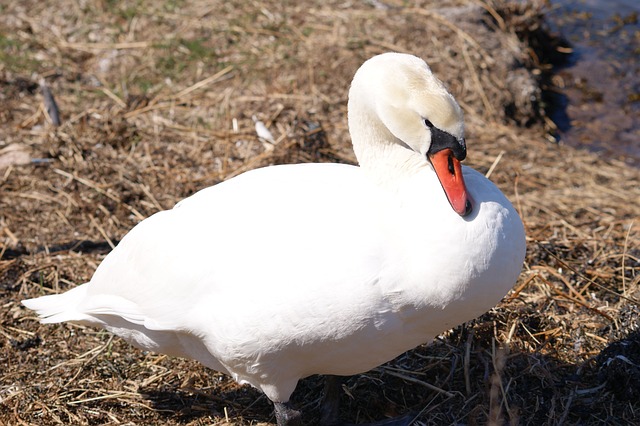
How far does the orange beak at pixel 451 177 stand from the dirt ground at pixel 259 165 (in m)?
0.50

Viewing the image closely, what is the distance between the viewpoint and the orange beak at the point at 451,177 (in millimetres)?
2662

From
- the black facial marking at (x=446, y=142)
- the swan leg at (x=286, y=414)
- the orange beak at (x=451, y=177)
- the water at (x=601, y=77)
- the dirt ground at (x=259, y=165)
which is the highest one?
the black facial marking at (x=446, y=142)

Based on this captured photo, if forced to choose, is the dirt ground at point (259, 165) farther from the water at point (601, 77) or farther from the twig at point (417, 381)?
the water at point (601, 77)

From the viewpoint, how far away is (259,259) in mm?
2857

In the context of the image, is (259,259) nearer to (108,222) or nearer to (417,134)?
(417,134)

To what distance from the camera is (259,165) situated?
5.37m

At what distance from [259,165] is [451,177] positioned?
282cm

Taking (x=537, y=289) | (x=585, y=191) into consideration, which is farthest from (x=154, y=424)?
(x=585, y=191)

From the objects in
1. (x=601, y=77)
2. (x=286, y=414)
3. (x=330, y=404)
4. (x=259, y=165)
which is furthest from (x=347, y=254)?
(x=601, y=77)

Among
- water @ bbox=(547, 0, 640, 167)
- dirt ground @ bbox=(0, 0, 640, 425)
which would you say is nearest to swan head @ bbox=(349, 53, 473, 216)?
dirt ground @ bbox=(0, 0, 640, 425)

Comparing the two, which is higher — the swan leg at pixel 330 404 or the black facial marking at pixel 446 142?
the black facial marking at pixel 446 142

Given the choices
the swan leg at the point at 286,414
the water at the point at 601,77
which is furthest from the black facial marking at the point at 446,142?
the water at the point at 601,77

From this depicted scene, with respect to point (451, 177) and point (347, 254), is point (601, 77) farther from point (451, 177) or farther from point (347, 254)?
point (347, 254)

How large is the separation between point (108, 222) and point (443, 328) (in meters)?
2.71
